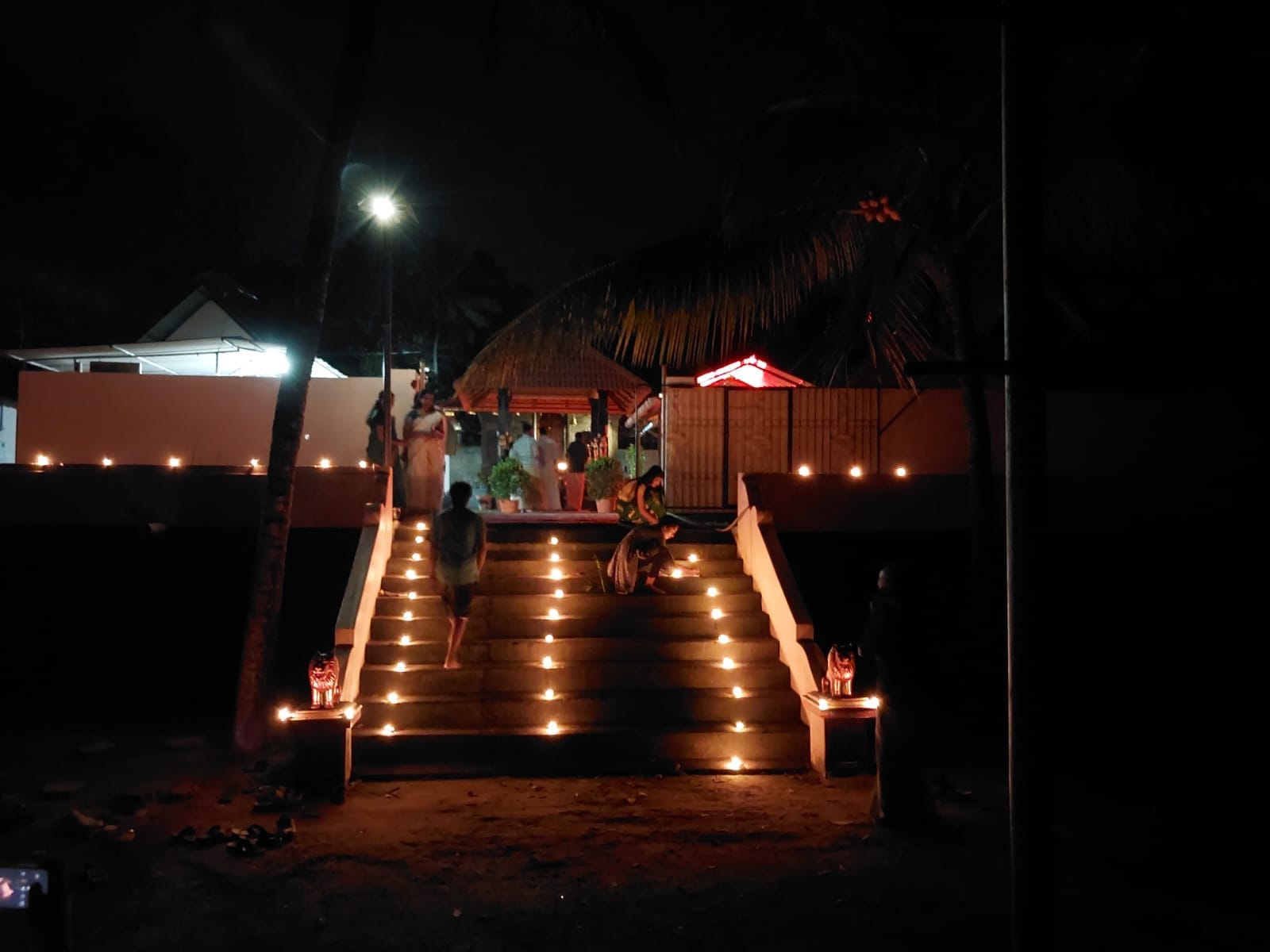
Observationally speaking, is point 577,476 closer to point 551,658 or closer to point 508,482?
point 508,482

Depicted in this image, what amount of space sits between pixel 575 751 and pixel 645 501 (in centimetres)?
300

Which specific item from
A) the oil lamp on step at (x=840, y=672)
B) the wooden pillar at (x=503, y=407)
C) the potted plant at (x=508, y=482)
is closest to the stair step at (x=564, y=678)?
the oil lamp on step at (x=840, y=672)

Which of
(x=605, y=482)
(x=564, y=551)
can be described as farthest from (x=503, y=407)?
(x=564, y=551)

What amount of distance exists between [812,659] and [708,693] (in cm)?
103

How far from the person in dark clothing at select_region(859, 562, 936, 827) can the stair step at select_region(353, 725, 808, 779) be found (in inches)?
66.2

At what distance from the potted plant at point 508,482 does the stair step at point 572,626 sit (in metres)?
7.83

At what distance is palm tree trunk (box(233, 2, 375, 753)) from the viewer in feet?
28.7

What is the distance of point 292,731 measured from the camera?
777 centimetres

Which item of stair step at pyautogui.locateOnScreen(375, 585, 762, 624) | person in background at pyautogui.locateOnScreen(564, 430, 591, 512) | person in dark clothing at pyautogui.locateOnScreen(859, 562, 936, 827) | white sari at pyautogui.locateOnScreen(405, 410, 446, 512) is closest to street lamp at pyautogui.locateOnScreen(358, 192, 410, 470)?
white sari at pyautogui.locateOnScreen(405, 410, 446, 512)

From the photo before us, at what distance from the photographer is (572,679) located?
927 centimetres

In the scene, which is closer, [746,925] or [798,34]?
[746,925]

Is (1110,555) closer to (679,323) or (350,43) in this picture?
(679,323)

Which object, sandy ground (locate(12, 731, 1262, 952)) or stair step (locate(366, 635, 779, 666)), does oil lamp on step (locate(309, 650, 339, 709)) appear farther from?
stair step (locate(366, 635, 779, 666))

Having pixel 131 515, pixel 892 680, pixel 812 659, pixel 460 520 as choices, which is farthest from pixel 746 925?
pixel 131 515
